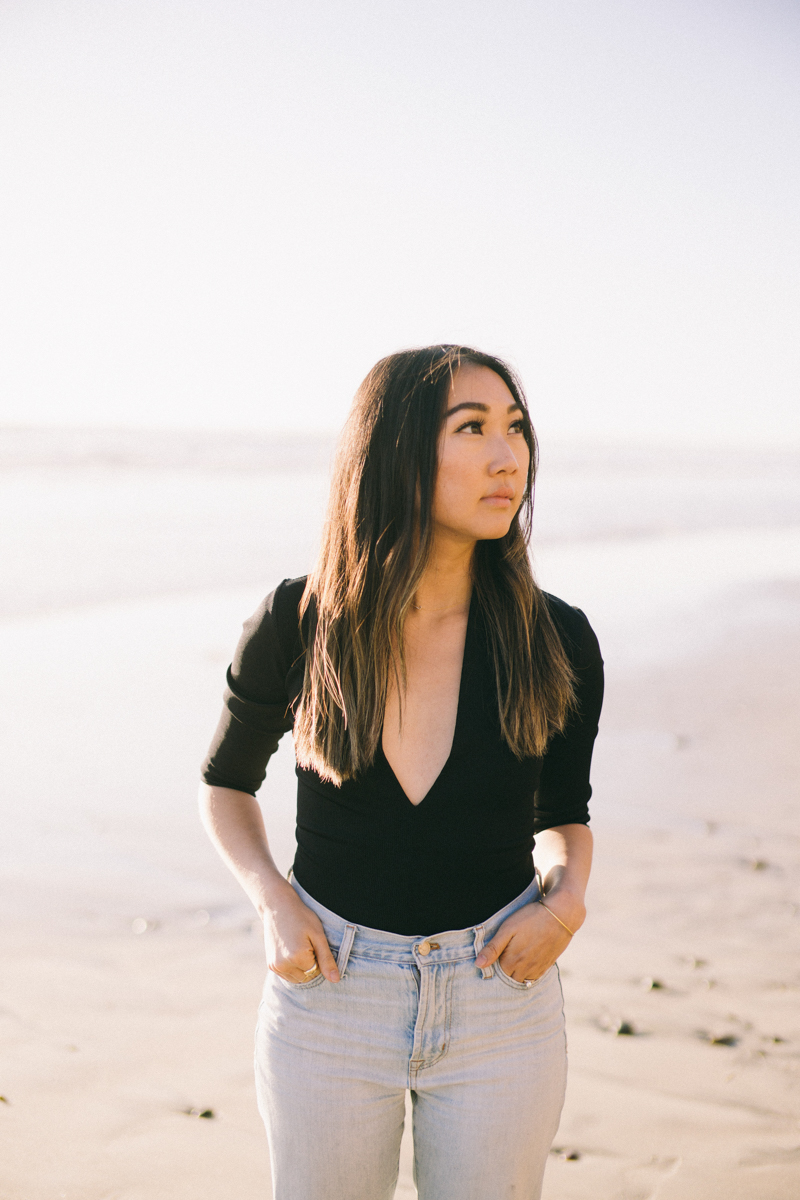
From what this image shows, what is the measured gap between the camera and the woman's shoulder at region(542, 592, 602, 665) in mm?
2004

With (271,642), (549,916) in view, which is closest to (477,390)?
(271,642)

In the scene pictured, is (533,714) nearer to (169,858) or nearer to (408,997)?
(408,997)

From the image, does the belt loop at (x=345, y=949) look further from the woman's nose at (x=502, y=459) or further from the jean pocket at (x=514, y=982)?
the woman's nose at (x=502, y=459)

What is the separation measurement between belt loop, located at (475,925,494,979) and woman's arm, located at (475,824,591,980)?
0.04 feet

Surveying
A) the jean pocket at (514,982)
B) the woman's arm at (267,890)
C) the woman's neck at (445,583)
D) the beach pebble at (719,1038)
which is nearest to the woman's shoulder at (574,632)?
the woman's neck at (445,583)

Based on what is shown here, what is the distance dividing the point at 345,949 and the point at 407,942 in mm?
114

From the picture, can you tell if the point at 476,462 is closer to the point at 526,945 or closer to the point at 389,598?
the point at 389,598

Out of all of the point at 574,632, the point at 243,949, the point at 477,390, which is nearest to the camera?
the point at 477,390

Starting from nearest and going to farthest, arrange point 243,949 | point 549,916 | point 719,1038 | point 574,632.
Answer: point 549,916 → point 574,632 → point 719,1038 → point 243,949

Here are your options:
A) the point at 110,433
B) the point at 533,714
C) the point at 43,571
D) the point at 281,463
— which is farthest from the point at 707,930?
the point at 110,433

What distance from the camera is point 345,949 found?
1.71m

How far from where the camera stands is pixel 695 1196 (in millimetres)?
2773

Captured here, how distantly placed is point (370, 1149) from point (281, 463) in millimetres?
23759

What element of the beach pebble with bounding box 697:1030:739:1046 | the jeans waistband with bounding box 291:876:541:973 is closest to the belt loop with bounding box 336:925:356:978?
the jeans waistband with bounding box 291:876:541:973
